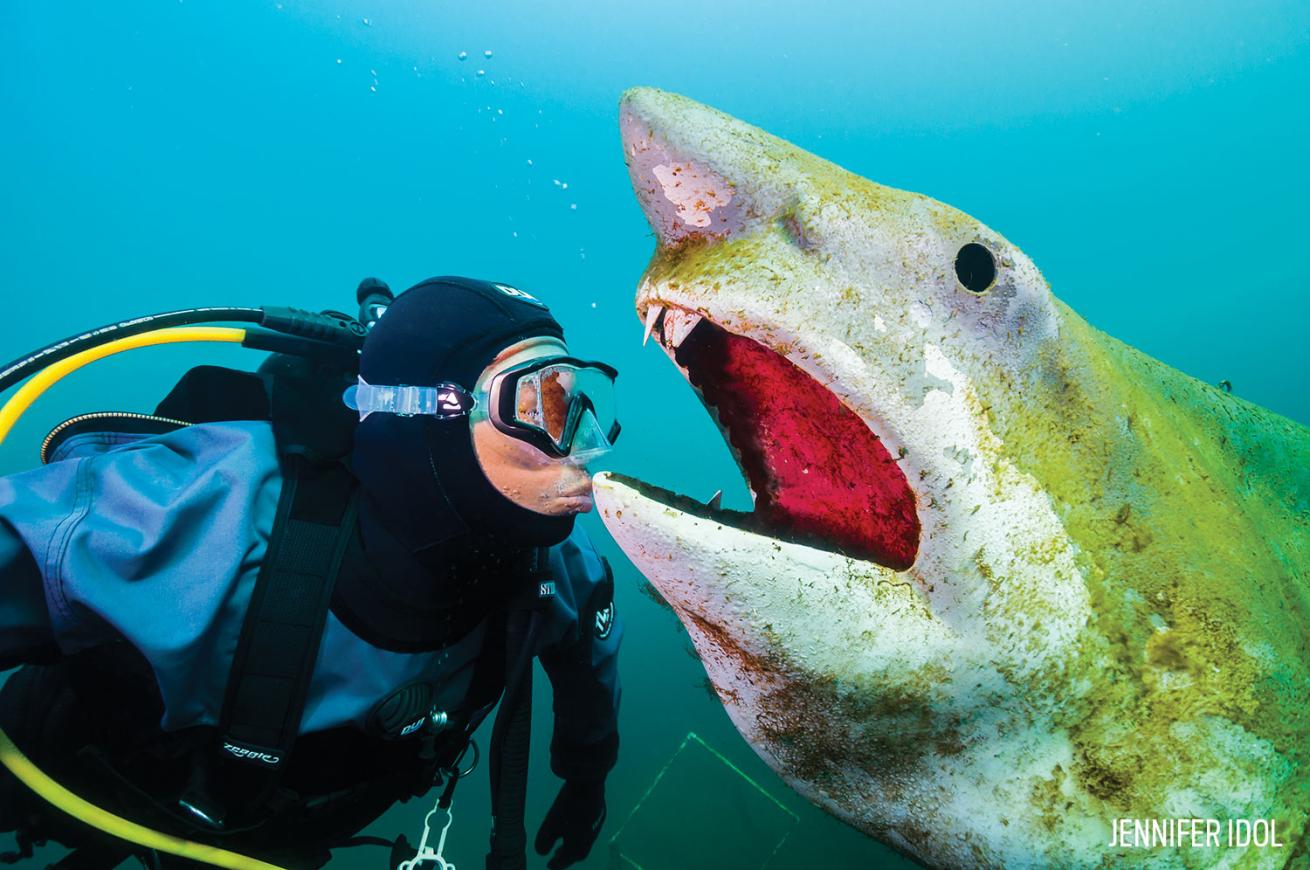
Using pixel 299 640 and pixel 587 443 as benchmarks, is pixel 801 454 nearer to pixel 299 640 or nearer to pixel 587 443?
pixel 587 443

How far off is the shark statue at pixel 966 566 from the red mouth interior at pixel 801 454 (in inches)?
1.1

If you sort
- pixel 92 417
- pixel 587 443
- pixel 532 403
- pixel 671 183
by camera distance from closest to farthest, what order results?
1. pixel 671 183
2. pixel 92 417
3. pixel 532 403
4. pixel 587 443

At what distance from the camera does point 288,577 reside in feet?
7.22

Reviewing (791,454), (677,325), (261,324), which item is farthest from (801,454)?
(261,324)

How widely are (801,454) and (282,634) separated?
6.10 feet

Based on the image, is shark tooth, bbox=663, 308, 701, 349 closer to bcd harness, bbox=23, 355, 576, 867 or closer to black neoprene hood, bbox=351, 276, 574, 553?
black neoprene hood, bbox=351, 276, 574, 553

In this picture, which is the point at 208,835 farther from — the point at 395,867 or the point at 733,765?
the point at 733,765

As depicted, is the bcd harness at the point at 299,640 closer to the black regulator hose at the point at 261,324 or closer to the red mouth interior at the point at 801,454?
the black regulator hose at the point at 261,324

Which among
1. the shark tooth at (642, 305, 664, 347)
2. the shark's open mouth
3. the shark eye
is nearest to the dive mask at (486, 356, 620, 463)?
the shark's open mouth

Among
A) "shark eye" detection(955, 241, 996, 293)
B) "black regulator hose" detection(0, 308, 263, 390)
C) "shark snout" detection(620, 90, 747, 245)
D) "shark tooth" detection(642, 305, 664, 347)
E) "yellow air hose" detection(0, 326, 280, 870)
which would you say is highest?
"shark eye" detection(955, 241, 996, 293)

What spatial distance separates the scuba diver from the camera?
1.94 meters

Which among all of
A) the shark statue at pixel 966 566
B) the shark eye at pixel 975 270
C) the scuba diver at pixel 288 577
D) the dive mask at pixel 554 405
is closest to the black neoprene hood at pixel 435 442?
the scuba diver at pixel 288 577

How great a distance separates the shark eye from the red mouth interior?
0.34 m

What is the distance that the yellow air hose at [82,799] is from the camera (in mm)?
2016
